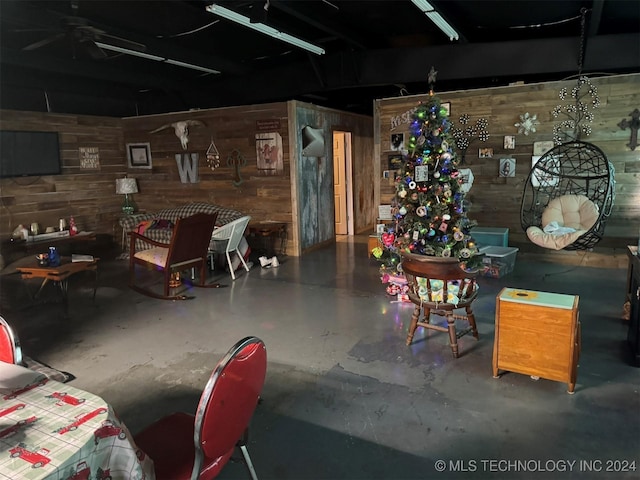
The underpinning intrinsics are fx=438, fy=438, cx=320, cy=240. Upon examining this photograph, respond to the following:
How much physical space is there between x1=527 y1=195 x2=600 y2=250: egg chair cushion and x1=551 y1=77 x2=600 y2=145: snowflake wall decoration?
975 millimetres

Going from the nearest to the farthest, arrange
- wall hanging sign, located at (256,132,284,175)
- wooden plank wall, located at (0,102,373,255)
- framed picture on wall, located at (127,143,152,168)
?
wooden plank wall, located at (0,102,373,255) → wall hanging sign, located at (256,132,284,175) → framed picture on wall, located at (127,143,152,168)

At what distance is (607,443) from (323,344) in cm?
204

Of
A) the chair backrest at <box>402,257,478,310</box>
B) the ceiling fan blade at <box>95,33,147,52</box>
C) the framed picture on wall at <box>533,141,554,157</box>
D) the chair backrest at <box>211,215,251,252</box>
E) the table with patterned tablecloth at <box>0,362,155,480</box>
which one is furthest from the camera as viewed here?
the framed picture on wall at <box>533,141,554,157</box>

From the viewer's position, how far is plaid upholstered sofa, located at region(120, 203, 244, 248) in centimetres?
634

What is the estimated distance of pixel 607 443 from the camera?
2.32 m

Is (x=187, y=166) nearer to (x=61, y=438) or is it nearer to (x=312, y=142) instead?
(x=312, y=142)

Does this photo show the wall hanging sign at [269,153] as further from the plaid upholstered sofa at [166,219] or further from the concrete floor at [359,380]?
the concrete floor at [359,380]

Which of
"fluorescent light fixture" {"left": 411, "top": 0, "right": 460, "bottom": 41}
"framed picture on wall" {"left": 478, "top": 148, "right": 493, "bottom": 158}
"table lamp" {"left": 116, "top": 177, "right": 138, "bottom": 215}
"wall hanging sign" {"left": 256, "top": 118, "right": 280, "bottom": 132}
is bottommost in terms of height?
"table lamp" {"left": 116, "top": 177, "right": 138, "bottom": 215}

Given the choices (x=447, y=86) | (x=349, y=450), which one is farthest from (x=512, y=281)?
(x=447, y=86)

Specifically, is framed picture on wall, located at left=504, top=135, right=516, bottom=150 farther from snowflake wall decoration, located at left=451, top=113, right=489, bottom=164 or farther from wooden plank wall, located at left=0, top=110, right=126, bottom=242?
wooden plank wall, located at left=0, top=110, right=126, bottom=242

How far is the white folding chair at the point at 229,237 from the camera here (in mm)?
5613

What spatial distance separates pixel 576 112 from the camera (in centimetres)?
591

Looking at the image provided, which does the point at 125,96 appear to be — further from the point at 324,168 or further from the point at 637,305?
the point at 637,305

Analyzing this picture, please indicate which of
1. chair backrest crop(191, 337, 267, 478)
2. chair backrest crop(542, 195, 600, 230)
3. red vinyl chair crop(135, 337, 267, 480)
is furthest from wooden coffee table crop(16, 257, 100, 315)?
chair backrest crop(542, 195, 600, 230)
